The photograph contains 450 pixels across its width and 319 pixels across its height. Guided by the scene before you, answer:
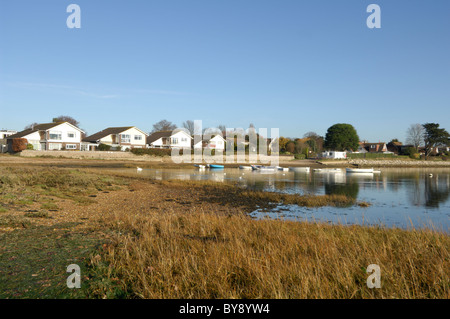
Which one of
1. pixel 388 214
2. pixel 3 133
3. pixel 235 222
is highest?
pixel 3 133

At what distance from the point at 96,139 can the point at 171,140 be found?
76.3 ft

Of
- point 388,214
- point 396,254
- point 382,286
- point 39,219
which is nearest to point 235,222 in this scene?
point 396,254

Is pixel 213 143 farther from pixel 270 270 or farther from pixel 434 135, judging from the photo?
pixel 270 270

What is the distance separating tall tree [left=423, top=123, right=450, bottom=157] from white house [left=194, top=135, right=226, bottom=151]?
80423 millimetres

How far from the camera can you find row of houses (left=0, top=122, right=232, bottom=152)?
256 feet

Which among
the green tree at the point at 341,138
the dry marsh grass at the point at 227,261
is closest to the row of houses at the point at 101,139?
the green tree at the point at 341,138

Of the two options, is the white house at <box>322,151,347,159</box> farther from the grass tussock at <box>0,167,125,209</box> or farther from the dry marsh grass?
the dry marsh grass

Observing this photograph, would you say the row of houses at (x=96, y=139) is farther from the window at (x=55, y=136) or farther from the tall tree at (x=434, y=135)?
the tall tree at (x=434, y=135)

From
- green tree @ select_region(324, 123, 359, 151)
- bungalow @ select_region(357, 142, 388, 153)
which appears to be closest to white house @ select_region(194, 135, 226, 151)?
green tree @ select_region(324, 123, 359, 151)

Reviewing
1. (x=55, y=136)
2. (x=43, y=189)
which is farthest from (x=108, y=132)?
(x=43, y=189)

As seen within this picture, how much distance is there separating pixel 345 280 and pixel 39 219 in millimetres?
11557

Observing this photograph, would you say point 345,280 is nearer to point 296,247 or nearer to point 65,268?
point 296,247
